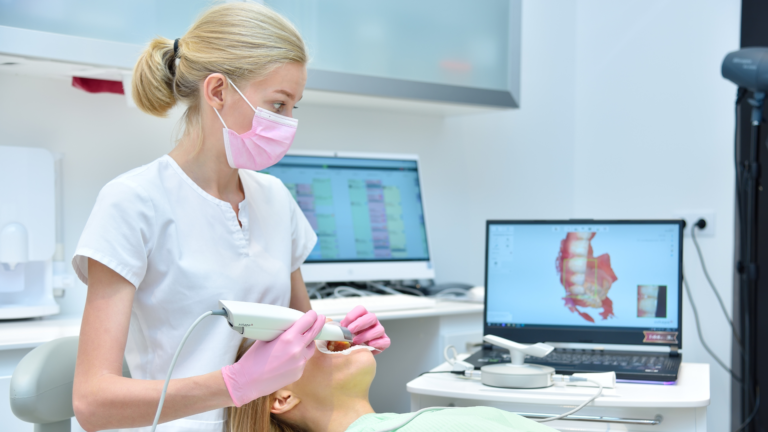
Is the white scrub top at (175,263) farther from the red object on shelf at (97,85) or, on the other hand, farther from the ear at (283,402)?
the red object on shelf at (97,85)

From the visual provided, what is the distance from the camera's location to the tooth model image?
1.56 meters

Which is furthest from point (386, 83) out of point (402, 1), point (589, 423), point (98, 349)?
point (98, 349)

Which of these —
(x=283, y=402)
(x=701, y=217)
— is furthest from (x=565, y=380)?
(x=701, y=217)

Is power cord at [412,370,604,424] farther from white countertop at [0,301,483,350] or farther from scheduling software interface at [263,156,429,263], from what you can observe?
scheduling software interface at [263,156,429,263]

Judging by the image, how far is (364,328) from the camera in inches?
47.1

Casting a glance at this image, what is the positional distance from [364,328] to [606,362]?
1.97ft

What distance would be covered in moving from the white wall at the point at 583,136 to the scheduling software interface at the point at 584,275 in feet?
2.92

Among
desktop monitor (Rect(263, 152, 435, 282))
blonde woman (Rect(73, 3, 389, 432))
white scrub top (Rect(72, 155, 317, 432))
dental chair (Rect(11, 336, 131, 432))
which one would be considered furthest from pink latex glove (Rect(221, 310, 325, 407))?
desktop monitor (Rect(263, 152, 435, 282))

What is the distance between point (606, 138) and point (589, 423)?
5.32 ft

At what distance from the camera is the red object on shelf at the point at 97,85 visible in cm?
176

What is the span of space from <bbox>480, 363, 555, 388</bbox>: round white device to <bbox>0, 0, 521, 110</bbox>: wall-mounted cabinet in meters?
0.87

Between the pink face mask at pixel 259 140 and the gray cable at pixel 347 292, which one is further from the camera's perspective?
the gray cable at pixel 347 292

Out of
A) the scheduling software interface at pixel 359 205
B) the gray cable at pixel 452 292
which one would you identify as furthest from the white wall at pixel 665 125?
the scheduling software interface at pixel 359 205

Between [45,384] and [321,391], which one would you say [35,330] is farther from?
[321,391]
